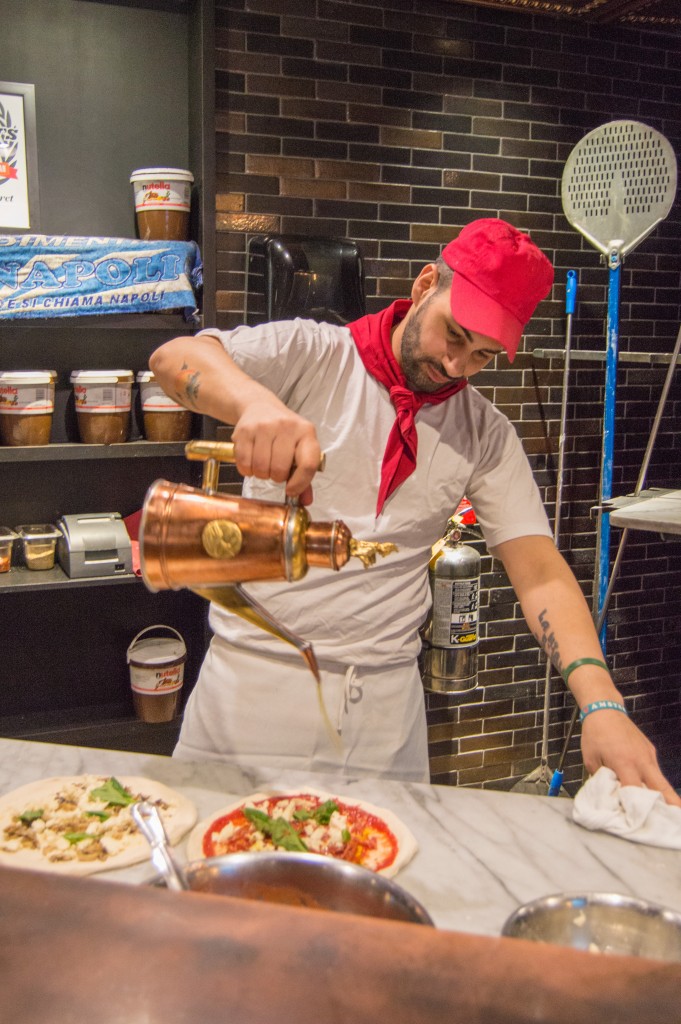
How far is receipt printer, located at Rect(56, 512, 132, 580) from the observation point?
2869 mm

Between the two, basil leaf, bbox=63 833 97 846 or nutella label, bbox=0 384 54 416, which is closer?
basil leaf, bbox=63 833 97 846

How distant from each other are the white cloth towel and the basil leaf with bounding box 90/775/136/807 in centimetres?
74

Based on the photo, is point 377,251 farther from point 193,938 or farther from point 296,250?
point 193,938

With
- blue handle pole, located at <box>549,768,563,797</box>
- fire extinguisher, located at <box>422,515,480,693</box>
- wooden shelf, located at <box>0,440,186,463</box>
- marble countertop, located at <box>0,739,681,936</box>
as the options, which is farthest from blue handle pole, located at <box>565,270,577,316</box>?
marble countertop, located at <box>0,739,681,936</box>

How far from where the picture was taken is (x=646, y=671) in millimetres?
4262

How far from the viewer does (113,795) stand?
1.47 meters

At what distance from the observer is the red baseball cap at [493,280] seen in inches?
68.0

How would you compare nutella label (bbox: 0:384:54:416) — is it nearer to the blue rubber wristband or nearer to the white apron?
the white apron

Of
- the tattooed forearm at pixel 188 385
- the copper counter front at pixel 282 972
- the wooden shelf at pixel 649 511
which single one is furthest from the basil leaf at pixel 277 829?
the wooden shelf at pixel 649 511

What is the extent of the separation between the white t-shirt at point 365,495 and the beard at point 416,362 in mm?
83

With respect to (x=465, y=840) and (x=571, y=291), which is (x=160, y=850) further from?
(x=571, y=291)

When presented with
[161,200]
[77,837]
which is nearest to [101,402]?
[161,200]

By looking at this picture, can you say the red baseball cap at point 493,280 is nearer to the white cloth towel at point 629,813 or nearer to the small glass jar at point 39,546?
the white cloth towel at point 629,813

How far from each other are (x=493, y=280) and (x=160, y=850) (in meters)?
1.24
